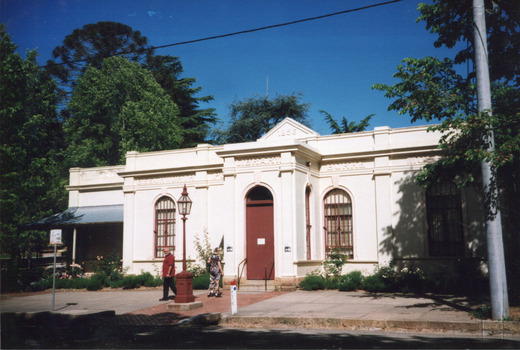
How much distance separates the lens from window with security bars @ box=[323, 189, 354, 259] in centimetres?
1981

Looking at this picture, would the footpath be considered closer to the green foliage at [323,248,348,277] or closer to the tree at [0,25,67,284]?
the green foliage at [323,248,348,277]

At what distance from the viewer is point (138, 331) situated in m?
11.1

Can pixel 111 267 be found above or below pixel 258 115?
below

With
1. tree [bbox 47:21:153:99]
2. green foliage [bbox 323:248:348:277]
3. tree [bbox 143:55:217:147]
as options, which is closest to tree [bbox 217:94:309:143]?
tree [bbox 143:55:217:147]

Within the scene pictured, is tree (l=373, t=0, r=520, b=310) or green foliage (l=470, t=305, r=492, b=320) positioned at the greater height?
tree (l=373, t=0, r=520, b=310)

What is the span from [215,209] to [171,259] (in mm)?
5460

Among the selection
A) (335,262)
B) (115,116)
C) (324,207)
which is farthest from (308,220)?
(115,116)

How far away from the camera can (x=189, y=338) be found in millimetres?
9594

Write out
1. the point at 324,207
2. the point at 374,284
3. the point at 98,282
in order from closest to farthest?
the point at 374,284 < the point at 324,207 < the point at 98,282

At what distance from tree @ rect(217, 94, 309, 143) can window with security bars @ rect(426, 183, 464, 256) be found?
88.5 feet

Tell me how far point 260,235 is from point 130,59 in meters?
20.3

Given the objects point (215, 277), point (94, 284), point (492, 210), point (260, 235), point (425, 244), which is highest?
point (492, 210)

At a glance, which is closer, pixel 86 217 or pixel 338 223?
pixel 338 223

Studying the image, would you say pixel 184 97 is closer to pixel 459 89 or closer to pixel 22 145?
pixel 22 145
